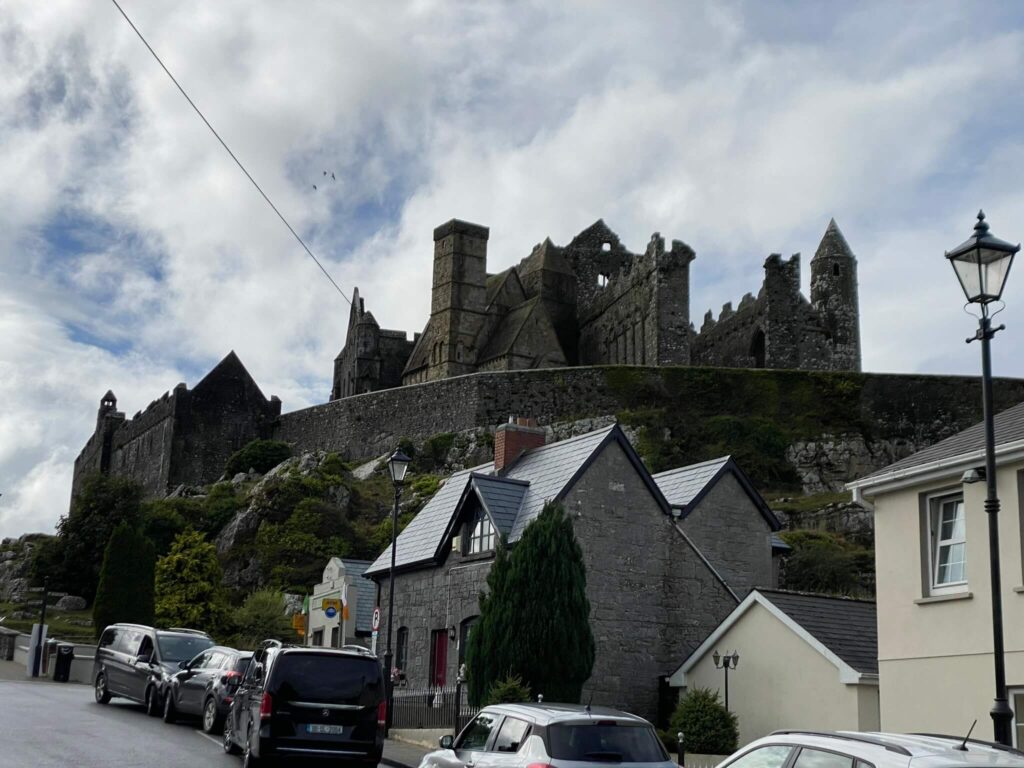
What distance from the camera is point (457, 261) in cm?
7544

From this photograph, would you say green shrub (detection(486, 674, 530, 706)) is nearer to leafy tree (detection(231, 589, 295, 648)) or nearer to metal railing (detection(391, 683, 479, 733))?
metal railing (detection(391, 683, 479, 733))

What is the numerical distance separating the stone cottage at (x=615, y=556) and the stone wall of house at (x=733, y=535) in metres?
0.03

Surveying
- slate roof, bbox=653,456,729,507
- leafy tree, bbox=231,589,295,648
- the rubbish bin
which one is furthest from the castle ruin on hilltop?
the rubbish bin

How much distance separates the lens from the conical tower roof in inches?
2596

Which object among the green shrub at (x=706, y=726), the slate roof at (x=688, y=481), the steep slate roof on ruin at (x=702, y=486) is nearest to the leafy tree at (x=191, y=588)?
the slate roof at (x=688, y=481)

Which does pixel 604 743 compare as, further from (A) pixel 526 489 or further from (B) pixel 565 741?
(A) pixel 526 489

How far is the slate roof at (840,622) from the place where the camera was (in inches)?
751

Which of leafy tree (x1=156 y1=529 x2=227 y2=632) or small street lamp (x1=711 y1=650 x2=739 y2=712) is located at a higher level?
leafy tree (x1=156 y1=529 x2=227 y2=632)

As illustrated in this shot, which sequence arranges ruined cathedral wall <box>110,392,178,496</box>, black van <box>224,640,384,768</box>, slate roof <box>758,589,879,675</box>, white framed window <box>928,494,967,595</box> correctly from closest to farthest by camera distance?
1. black van <box>224,640,384,768</box>
2. white framed window <box>928,494,967,595</box>
3. slate roof <box>758,589,879,675</box>
4. ruined cathedral wall <box>110,392,178,496</box>

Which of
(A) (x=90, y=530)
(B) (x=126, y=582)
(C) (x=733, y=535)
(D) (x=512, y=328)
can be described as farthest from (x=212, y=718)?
(D) (x=512, y=328)

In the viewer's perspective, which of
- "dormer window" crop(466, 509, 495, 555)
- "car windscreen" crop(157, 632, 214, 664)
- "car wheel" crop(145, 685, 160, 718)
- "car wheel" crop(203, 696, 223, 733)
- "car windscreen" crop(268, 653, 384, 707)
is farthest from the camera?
"dormer window" crop(466, 509, 495, 555)

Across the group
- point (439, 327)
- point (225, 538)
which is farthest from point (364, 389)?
point (225, 538)

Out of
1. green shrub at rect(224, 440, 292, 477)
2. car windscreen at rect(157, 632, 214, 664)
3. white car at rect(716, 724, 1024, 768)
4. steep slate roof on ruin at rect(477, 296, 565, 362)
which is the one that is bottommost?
white car at rect(716, 724, 1024, 768)

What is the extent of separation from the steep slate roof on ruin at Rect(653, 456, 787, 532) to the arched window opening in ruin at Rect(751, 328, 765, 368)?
40.7 meters
